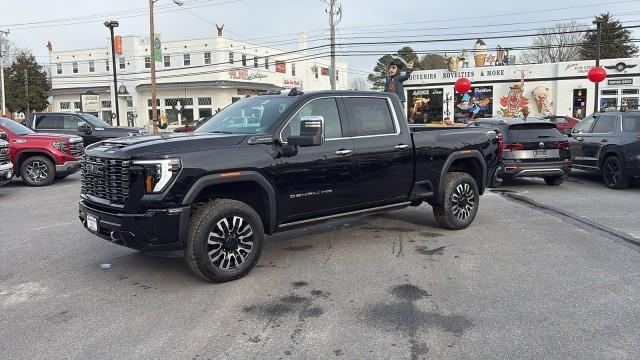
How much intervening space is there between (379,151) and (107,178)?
3.10 metres

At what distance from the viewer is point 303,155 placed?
18.6 ft

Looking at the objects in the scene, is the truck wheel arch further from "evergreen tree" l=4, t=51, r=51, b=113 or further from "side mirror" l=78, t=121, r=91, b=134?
"evergreen tree" l=4, t=51, r=51, b=113

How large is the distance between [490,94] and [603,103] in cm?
705

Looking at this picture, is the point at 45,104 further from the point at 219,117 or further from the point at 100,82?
the point at 219,117

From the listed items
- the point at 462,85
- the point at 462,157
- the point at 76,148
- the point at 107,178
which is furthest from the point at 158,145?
the point at 462,85

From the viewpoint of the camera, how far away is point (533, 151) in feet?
37.3

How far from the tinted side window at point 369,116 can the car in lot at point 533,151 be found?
549cm

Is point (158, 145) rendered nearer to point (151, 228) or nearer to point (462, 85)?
point (151, 228)

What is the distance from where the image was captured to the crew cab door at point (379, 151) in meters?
6.27

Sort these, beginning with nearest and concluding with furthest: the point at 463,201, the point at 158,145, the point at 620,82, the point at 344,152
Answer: the point at 158,145 < the point at 344,152 < the point at 463,201 < the point at 620,82

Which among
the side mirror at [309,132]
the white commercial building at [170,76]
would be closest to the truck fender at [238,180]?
the side mirror at [309,132]

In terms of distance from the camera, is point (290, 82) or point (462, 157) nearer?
point (462, 157)

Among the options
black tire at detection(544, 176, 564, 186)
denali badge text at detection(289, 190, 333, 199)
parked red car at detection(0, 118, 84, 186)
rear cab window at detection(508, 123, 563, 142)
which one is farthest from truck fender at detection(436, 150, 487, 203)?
parked red car at detection(0, 118, 84, 186)

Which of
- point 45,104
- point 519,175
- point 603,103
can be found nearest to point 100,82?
point 45,104
